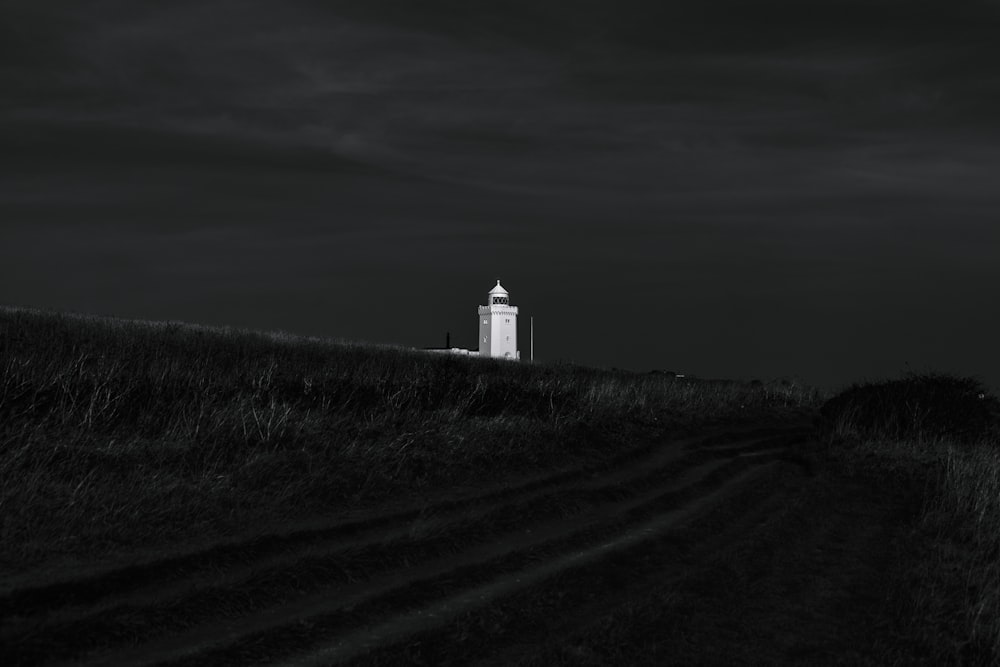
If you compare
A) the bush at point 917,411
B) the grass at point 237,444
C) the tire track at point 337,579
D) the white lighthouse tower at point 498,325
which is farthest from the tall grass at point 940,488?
the white lighthouse tower at point 498,325

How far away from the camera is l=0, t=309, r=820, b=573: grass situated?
38.2 ft

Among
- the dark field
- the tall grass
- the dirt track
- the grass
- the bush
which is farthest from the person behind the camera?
the bush

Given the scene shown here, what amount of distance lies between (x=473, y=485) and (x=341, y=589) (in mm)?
5456

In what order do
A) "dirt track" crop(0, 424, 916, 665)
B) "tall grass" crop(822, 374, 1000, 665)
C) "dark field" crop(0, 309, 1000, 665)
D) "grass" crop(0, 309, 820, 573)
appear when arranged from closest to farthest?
"dirt track" crop(0, 424, 916, 665) → "dark field" crop(0, 309, 1000, 665) → "tall grass" crop(822, 374, 1000, 665) → "grass" crop(0, 309, 820, 573)

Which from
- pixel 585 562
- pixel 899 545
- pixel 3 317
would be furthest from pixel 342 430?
pixel 3 317

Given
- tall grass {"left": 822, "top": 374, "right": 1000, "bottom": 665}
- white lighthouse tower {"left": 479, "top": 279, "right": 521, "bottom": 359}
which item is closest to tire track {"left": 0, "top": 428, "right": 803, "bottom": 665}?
tall grass {"left": 822, "top": 374, "right": 1000, "bottom": 665}

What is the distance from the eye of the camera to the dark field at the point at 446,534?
9.63 metres

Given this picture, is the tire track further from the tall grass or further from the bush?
the bush

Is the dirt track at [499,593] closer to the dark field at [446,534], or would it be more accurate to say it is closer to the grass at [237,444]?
the dark field at [446,534]

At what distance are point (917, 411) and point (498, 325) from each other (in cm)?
10742

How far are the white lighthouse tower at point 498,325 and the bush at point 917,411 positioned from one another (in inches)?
4057

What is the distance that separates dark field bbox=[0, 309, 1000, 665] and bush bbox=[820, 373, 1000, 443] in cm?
229

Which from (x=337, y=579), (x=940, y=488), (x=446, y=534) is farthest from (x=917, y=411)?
(x=337, y=579)

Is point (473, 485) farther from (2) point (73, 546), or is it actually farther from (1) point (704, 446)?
(1) point (704, 446)
